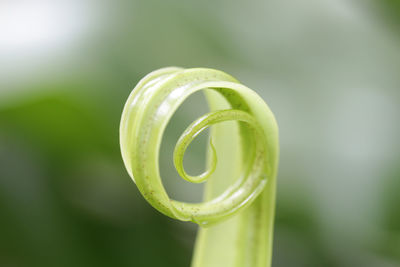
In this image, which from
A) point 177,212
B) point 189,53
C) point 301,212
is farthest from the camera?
point 189,53

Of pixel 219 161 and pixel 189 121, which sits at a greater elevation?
pixel 189 121

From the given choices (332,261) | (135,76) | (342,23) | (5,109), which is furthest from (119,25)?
(332,261)

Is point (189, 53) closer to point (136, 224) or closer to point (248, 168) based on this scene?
point (136, 224)

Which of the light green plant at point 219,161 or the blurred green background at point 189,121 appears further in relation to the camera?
the blurred green background at point 189,121

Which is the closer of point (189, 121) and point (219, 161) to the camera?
point (219, 161)
